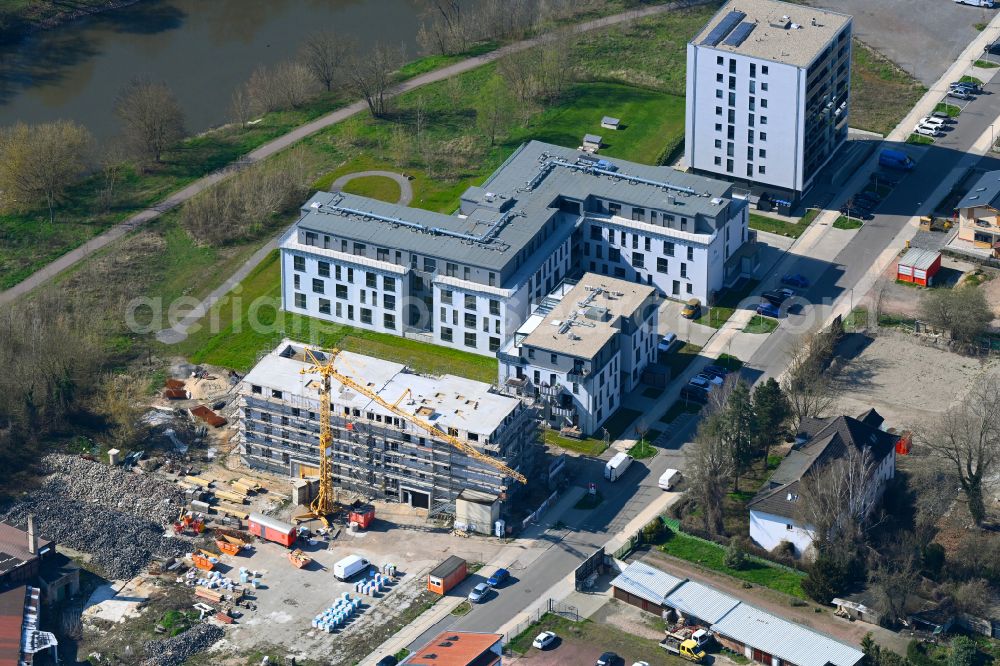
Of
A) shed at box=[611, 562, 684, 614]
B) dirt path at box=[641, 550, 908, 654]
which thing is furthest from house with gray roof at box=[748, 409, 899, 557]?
shed at box=[611, 562, 684, 614]

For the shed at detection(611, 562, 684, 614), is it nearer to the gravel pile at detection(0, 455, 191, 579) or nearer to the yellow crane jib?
the yellow crane jib

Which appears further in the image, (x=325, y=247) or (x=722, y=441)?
(x=325, y=247)

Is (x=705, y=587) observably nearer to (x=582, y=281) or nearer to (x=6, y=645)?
(x=582, y=281)

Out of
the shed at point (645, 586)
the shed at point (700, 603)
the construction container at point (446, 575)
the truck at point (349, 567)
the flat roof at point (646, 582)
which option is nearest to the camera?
the shed at point (700, 603)

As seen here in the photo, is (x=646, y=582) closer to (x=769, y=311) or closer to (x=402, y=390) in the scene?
(x=402, y=390)

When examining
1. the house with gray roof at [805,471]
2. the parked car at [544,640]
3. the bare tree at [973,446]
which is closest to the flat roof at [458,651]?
the parked car at [544,640]

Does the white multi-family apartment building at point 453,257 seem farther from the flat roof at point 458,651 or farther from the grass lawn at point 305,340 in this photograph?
the flat roof at point 458,651

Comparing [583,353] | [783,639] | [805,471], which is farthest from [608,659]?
[583,353]

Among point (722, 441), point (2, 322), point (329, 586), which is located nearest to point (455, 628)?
point (329, 586)
